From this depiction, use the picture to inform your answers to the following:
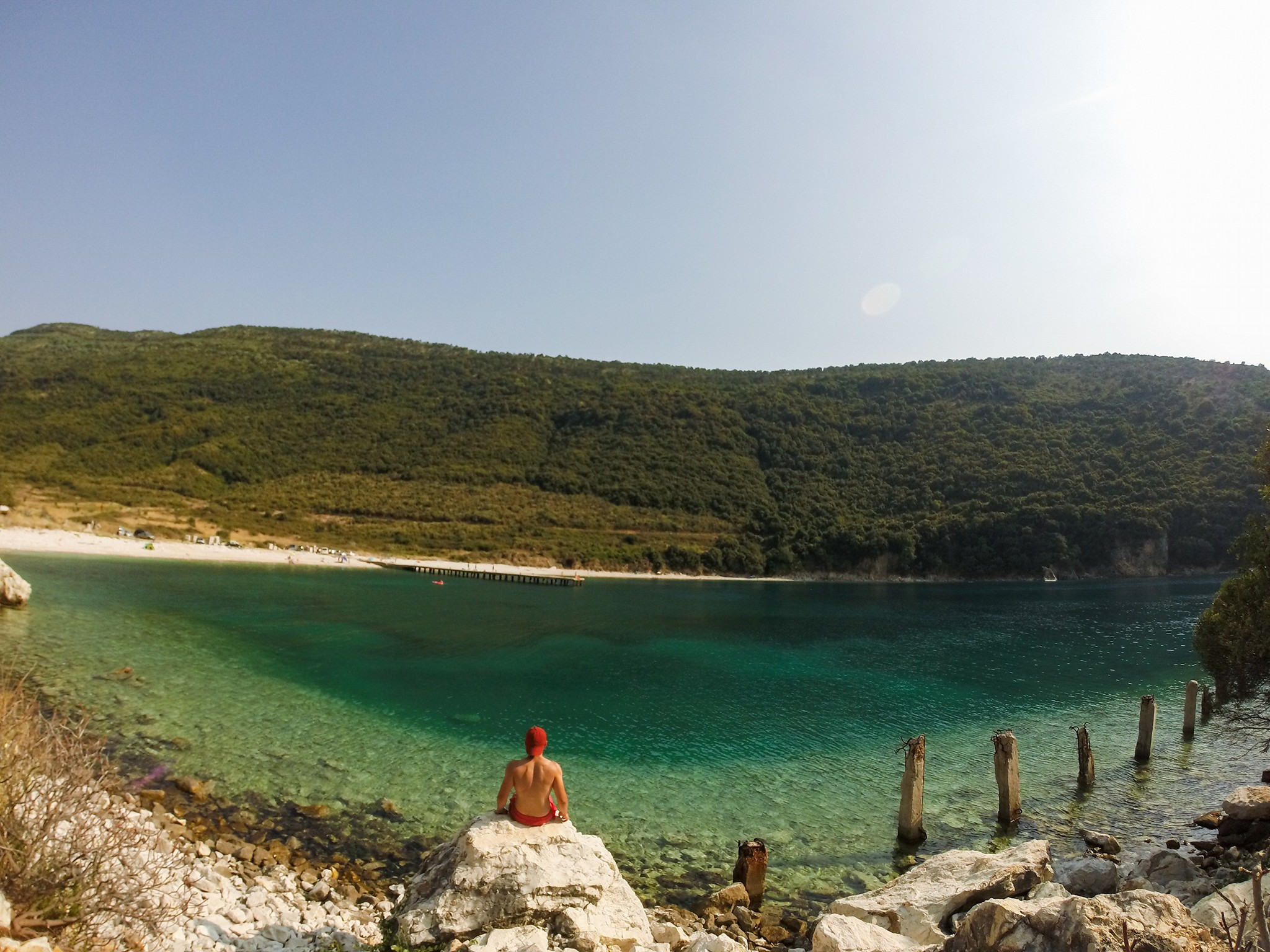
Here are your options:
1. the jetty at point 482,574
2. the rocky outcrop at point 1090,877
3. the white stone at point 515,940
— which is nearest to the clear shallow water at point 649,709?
the rocky outcrop at point 1090,877

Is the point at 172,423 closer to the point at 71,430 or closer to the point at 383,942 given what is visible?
the point at 71,430

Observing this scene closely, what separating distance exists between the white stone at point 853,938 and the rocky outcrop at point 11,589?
3451cm

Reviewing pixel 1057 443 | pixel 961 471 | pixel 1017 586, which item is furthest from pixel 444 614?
pixel 1057 443

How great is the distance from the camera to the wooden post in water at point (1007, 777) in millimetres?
13906

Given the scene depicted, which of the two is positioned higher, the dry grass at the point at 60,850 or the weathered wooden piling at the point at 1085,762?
the dry grass at the point at 60,850

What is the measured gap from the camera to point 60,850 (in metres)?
5.61

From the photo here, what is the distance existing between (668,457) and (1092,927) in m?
98.7

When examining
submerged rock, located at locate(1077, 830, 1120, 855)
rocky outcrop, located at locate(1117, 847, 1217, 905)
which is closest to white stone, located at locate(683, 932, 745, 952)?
rocky outcrop, located at locate(1117, 847, 1217, 905)

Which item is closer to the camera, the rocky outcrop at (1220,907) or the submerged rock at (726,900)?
the rocky outcrop at (1220,907)

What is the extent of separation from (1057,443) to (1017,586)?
28.2 metres

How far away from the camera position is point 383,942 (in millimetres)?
6645

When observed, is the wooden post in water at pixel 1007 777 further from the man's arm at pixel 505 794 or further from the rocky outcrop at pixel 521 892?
the man's arm at pixel 505 794

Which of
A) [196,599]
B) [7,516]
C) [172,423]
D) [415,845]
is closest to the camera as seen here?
[415,845]

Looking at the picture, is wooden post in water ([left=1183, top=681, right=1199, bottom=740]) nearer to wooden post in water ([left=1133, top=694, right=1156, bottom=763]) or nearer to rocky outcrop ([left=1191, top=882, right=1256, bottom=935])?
wooden post in water ([left=1133, top=694, right=1156, bottom=763])
